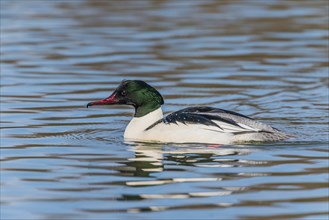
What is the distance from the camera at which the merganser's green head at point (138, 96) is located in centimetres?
1316

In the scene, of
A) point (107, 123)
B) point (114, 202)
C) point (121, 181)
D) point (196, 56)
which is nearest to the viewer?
point (114, 202)

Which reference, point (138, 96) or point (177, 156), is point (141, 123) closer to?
point (138, 96)

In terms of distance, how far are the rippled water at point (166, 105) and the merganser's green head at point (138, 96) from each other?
0.48 meters

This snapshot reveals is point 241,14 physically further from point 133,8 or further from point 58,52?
point 58,52

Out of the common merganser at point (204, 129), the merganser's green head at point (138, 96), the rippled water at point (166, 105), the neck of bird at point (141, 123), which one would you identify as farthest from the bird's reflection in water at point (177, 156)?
the merganser's green head at point (138, 96)

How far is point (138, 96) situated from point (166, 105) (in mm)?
2665

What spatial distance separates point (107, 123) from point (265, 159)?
11.0ft

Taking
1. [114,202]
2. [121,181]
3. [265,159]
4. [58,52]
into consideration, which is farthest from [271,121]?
[58,52]

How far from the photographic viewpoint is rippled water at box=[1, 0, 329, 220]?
9648mm

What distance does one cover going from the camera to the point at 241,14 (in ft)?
83.1

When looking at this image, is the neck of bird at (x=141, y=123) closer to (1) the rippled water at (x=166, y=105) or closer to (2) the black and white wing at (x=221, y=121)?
(1) the rippled water at (x=166, y=105)

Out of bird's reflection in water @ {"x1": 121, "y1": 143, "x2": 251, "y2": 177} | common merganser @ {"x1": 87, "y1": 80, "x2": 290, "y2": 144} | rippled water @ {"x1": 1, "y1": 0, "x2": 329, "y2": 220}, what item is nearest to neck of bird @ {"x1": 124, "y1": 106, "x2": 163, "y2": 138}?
common merganser @ {"x1": 87, "y1": 80, "x2": 290, "y2": 144}

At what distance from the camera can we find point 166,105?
51.9 feet

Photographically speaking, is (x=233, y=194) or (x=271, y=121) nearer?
(x=233, y=194)
